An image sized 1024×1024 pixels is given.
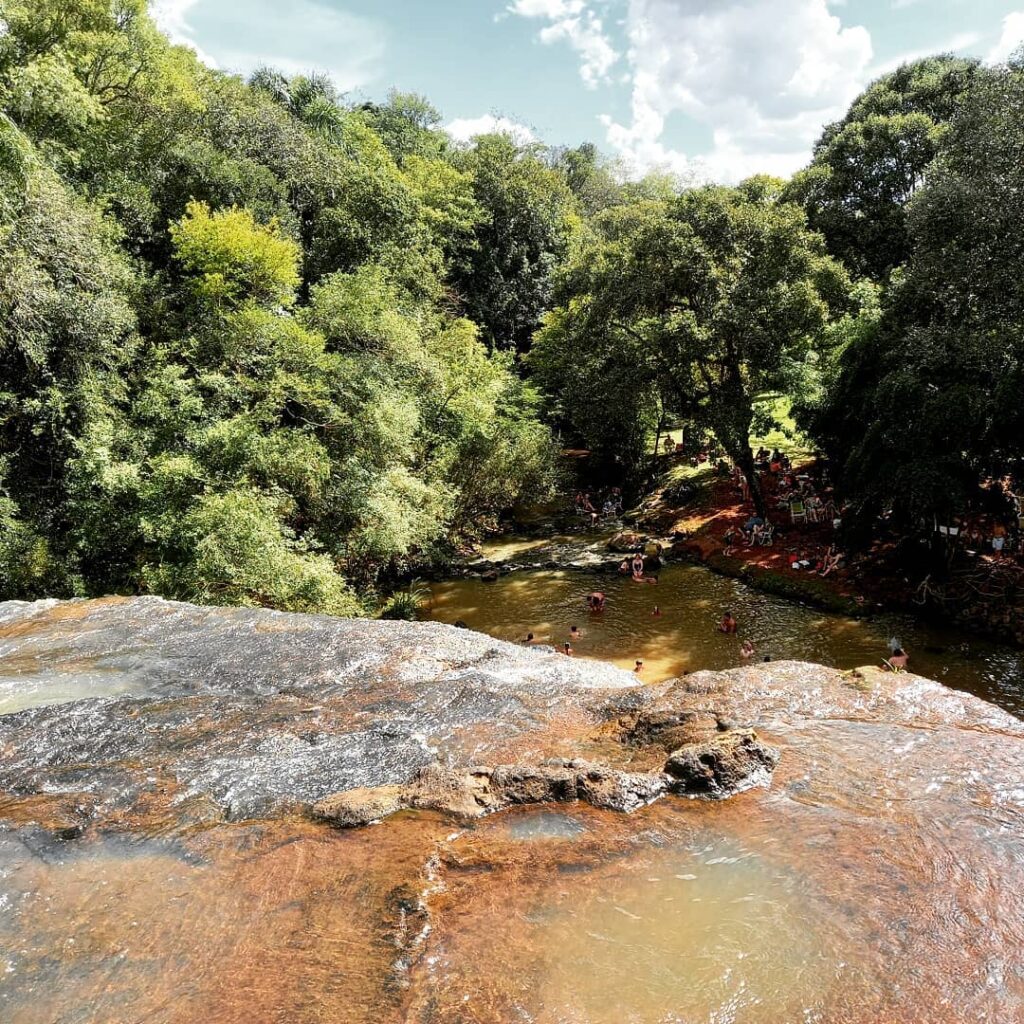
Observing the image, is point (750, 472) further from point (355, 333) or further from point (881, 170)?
point (881, 170)

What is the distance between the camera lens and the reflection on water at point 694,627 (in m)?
13.7

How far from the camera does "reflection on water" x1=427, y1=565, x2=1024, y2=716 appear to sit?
44.9 ft

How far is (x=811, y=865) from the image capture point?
4.22 meters

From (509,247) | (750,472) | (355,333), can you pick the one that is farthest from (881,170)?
(355,333)

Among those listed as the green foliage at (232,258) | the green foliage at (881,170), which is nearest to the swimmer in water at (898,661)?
the green foliage at (232,258)

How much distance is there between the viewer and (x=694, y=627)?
1703 centimetres

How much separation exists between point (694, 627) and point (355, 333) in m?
13.8

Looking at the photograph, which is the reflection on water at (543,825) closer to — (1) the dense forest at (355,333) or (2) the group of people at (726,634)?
(2) the group of people at (726,634)

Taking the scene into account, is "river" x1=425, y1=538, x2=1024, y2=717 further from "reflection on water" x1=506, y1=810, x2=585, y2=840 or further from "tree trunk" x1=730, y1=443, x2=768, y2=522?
"reflection on water" x1=506, y1=810, x2=585, y2=840

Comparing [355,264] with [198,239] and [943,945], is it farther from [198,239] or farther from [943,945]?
[943,945]

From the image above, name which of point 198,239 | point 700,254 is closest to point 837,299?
point 700,254

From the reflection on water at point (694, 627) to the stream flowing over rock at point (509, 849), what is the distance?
8.90 meters

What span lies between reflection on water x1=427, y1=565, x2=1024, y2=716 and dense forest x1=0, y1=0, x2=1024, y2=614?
2770mm

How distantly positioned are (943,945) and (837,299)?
75.7ft
